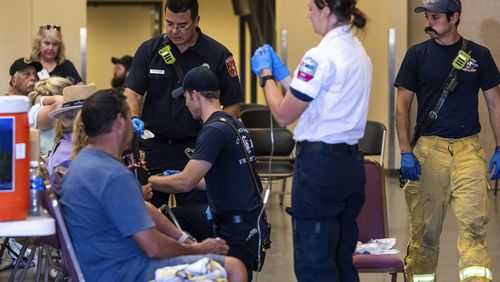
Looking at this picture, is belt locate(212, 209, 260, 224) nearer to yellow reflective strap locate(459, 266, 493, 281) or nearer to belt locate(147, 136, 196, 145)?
belt locate(147, 136, 196, 145)

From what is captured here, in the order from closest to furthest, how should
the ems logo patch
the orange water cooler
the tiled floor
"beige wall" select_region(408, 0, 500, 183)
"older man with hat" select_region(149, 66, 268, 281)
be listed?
the orange water cooler → the ems logo patch → "older man with hat" select_region(149, 66, 268, 281) → the tiled floor → "beige wall" select_region(408, 0, 500, 183)

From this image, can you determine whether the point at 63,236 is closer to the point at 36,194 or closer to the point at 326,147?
the point at 36,194

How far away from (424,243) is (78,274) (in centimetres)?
244

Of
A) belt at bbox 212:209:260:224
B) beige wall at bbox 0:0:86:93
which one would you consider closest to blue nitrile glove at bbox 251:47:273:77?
belt at bbox 212:209:260:224

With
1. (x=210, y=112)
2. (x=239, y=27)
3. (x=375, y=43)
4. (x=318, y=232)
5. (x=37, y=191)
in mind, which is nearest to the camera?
(x=37, y=191)

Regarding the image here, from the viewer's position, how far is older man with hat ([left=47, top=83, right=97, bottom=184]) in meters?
5.04

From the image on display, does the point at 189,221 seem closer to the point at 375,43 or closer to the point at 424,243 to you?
the point at 424,243

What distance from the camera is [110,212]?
12.9 ft

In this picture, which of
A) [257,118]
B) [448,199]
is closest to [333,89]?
[448,199]

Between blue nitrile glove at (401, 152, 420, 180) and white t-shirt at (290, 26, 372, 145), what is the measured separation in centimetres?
147

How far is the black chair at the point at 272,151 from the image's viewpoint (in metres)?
9.51

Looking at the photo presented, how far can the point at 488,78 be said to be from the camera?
Result: 5.86 meters

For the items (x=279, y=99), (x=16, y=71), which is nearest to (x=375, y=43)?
(x=16, y=71)

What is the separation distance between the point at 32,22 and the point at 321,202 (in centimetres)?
817
